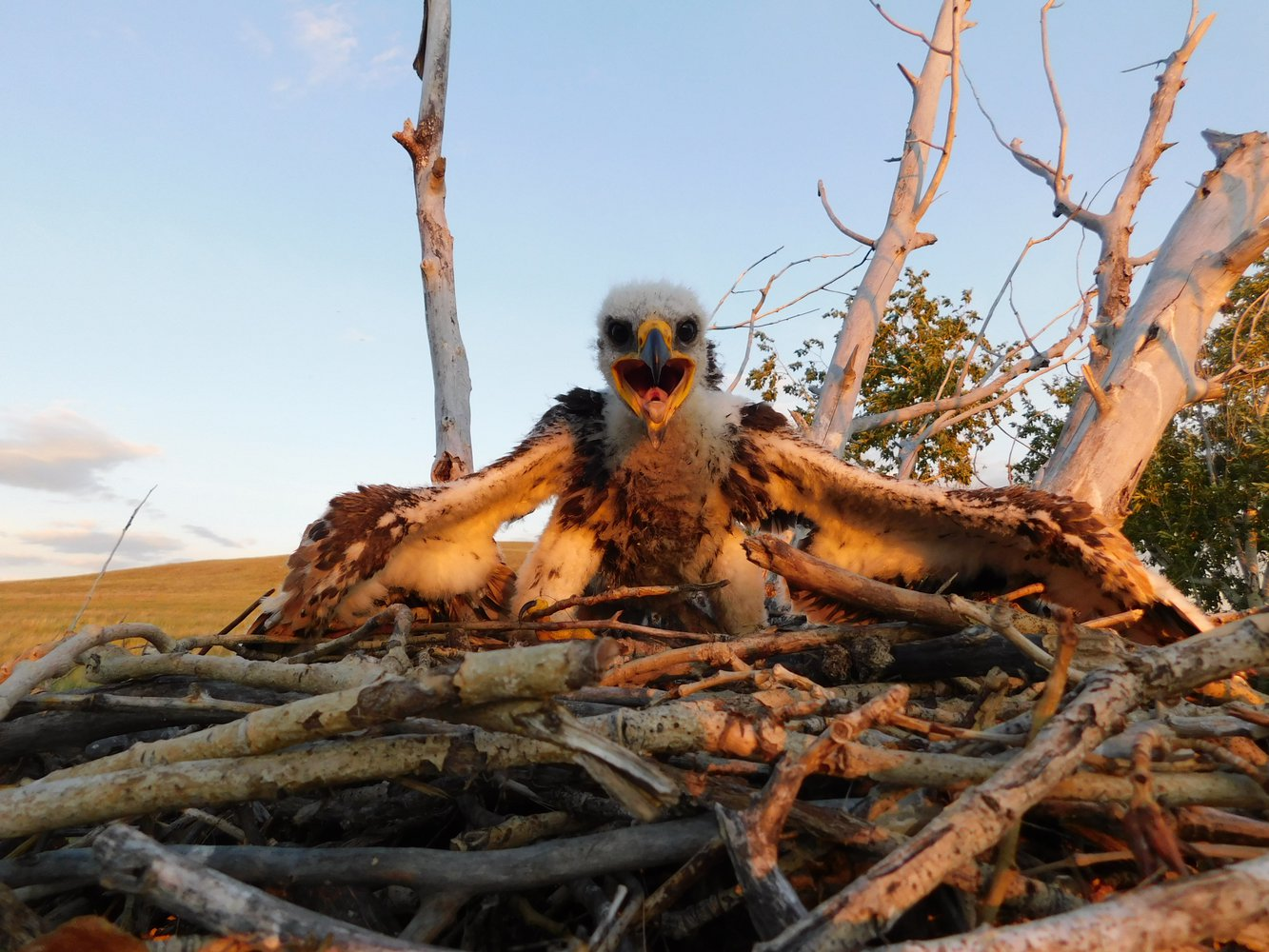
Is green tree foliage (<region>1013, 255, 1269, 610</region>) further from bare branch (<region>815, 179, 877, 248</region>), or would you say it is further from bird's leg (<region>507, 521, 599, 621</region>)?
bird's leg (<region>507, 521, 599, 621</region>)

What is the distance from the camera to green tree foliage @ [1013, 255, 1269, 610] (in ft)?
44.0

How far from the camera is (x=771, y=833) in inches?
53.8

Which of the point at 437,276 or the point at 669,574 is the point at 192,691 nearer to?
the point at 669,574

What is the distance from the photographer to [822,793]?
6.04ft

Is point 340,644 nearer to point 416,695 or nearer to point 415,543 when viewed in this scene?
point 415,543

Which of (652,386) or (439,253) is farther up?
(439,253)

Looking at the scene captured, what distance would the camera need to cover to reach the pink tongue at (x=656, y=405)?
166 inches

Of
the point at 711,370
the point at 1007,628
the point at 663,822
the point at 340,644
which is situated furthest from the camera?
the point at 711,370

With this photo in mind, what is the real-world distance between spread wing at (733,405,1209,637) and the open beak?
0.43m

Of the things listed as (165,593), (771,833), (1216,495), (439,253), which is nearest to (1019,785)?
(771,833)

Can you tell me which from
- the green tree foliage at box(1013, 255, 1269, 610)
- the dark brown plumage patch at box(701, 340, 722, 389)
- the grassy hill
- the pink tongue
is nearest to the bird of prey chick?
the pink tongue

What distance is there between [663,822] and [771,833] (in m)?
0.25

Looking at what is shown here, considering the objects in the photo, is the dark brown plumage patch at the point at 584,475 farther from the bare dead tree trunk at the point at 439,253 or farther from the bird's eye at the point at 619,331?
the bare dead tree trunk at the point at 439,253

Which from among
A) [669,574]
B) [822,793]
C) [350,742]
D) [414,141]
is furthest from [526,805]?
[414,141]
